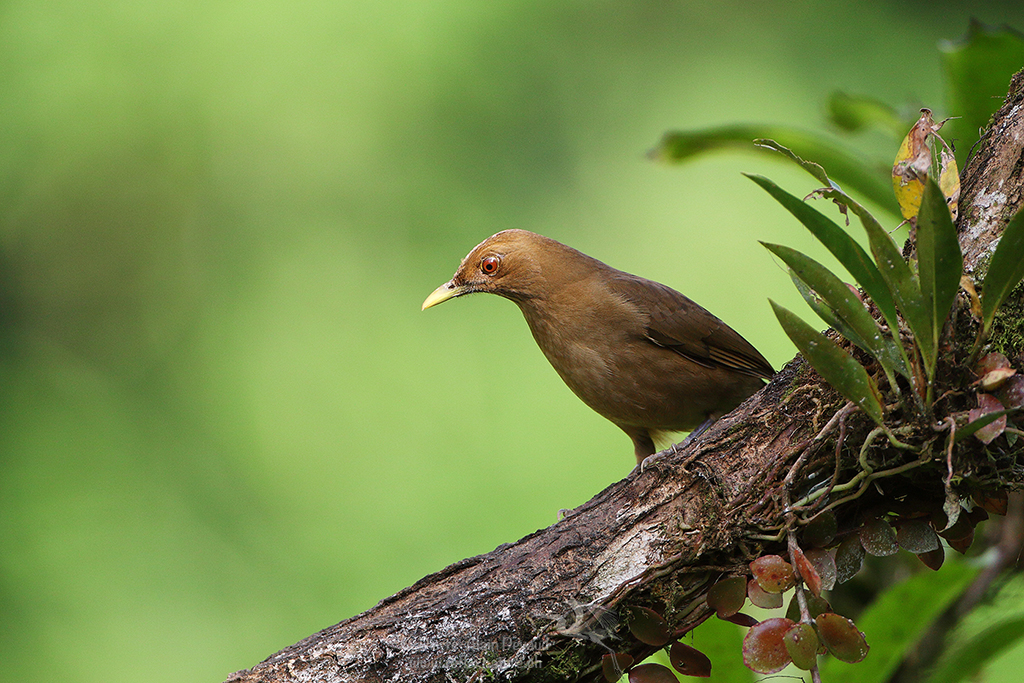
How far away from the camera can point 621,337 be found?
258 cm

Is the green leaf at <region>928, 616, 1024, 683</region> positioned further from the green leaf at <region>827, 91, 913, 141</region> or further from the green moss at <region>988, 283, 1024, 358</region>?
the green leaf at <region>827, 91, 913, 141</region>

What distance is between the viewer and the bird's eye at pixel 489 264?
8.87 feet

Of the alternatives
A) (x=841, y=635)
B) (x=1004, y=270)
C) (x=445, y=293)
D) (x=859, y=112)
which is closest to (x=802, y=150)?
(x=859, y=112)

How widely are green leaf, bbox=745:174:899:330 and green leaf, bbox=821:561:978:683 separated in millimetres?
1037

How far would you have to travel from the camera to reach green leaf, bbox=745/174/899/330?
4.33ft

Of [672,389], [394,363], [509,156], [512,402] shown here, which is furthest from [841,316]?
[509,156]

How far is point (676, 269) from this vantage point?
17.6 ft

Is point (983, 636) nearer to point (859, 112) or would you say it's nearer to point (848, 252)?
point (848, 252)

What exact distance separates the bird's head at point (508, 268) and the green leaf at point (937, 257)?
1428 millimetres

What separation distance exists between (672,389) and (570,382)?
0.94 ft

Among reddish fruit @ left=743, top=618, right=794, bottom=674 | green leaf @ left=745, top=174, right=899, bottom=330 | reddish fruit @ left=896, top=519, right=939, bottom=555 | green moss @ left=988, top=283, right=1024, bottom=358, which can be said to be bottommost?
reddish fruit @ left=743, top=618, right=794, bottom=674

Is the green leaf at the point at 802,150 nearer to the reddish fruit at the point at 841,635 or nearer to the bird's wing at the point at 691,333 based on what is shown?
the bird's wing at the point at 691,333

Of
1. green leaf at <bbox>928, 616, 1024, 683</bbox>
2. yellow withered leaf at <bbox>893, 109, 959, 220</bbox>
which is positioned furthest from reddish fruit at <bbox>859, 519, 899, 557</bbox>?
green leaf at <bbox>928, 616, 1024, 683</bbox>

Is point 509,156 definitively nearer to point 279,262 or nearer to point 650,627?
point 279,262
